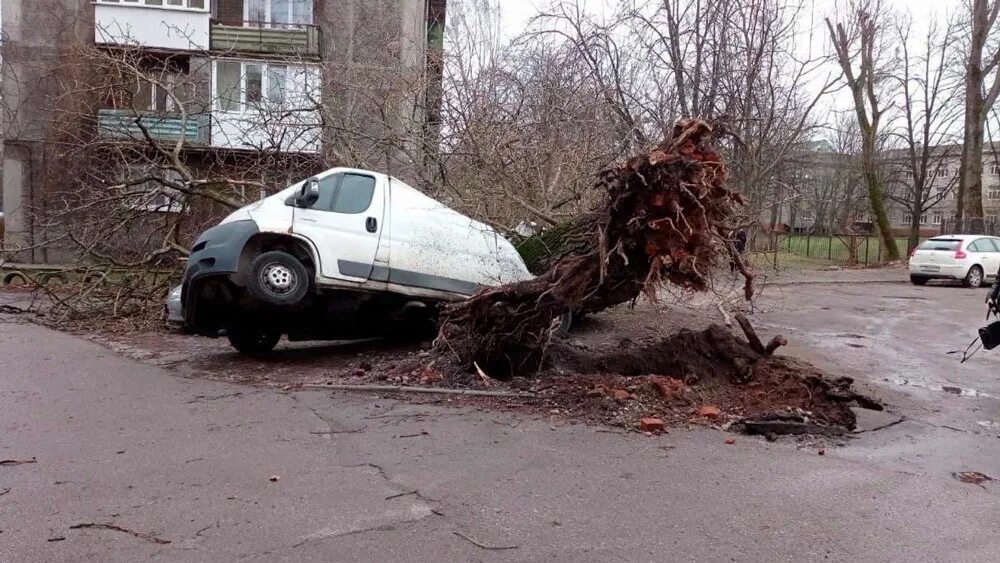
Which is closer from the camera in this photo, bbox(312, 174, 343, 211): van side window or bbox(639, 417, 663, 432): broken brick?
bbox(639, 417, 663, 432): broken brick

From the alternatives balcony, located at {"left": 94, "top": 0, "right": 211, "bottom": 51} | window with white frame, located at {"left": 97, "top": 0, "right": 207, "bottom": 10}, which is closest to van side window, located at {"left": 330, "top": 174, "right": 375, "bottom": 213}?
balcony, located at {"left": 94, "top": 0, "right": 211, "bottom": 51}

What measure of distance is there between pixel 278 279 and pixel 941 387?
23.3 feet

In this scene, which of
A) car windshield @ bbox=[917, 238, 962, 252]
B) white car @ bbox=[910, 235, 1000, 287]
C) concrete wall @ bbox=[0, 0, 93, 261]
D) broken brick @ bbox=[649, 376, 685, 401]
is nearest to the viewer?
broken brick @ bbox=[649, 376, 685, 401]

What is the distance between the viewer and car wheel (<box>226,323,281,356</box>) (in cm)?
896

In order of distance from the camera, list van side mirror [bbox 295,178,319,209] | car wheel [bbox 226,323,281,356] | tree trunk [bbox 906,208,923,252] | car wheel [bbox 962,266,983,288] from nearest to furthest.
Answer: van side mirror [bbox 295,178,319,209]
car wheel [bbox 226,323,281,356]
car wheel [bbox 962,266,983,288]
tree trunk [bbox 906,208,923,252]

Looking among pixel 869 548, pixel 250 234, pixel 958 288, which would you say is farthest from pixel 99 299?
pixel 958 288

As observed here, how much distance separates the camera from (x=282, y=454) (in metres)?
5.30

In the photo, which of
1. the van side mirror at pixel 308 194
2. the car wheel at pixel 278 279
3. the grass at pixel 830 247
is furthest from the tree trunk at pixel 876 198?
the car wheel at pixel 278 279

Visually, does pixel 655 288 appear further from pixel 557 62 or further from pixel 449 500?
pixel 557 62

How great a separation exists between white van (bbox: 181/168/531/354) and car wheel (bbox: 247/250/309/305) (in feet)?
0.03

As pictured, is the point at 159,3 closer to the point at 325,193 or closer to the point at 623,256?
the point at 325,193

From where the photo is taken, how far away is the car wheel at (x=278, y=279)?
7.87 metres

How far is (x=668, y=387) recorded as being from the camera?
6.71 m

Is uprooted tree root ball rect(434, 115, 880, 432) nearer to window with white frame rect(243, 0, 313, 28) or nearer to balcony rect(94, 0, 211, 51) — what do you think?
balcony rect(94, 0, 211, 51)
